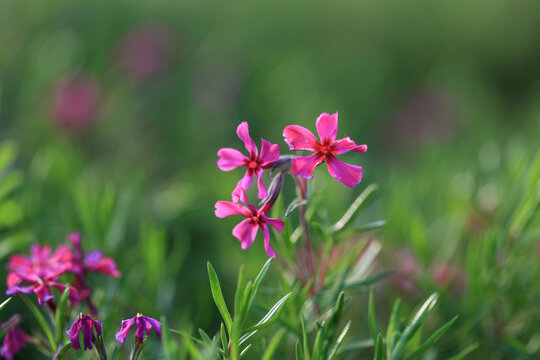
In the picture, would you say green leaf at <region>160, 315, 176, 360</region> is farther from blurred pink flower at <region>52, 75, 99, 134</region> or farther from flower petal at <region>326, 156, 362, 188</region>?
blurred pink flower at <region>52, 75, 99, 134</region>

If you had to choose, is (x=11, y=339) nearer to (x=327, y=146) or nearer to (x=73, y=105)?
(x=327, y=146)

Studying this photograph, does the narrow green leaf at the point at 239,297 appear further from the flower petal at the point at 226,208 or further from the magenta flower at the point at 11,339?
the magenta flower at the point at 11,339

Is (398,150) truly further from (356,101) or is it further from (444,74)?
(444,74)

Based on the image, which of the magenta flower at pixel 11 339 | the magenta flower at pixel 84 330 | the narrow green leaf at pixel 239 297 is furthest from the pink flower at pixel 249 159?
the magenta flower at pixel 11 339

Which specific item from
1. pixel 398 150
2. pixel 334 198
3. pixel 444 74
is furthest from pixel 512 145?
pixel 444 74

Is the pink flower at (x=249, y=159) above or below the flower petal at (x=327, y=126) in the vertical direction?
below

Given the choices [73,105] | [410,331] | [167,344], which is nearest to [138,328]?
[167,344]

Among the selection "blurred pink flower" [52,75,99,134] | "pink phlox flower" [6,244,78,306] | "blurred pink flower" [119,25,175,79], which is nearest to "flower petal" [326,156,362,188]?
"pink phlox flower" [6,244,78,306]
